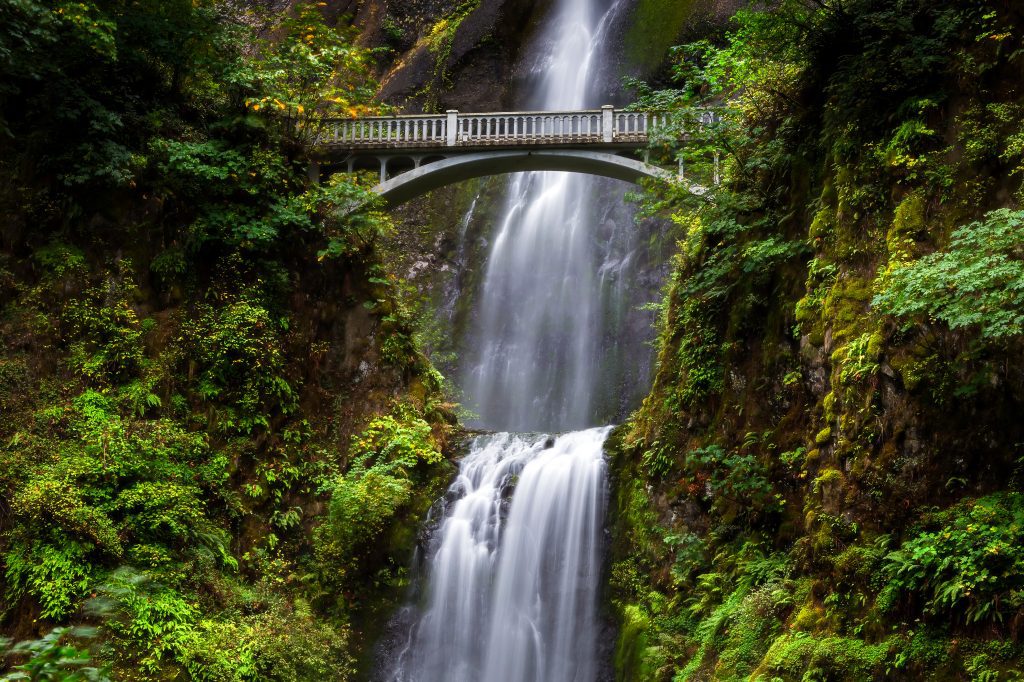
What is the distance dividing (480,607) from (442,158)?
9674mm

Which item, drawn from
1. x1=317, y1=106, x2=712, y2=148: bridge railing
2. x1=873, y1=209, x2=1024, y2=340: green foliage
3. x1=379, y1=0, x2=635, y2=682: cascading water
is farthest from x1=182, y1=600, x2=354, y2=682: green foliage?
x1=317, y1=106, x2=712, y2=148: bridge railing

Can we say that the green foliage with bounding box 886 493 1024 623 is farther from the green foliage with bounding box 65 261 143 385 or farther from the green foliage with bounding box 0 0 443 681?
the green foliage with bounding box 65 261 143 385

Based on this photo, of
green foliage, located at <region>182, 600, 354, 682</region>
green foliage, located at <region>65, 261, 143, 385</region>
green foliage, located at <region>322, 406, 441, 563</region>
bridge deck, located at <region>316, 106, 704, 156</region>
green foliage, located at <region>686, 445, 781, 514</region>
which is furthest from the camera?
bridge deck, located at <region>316, 106, 704, 156</region>

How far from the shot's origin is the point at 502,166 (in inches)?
708

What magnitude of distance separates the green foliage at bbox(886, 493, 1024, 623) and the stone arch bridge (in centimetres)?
1174

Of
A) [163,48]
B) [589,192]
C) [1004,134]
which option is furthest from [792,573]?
[589,192]

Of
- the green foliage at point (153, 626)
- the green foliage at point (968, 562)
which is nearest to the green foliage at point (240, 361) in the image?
the green foliage at point (153, 626)

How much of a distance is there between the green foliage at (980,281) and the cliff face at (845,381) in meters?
0.02

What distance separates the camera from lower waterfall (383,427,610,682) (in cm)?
1220

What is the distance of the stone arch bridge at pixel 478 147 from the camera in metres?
17.2

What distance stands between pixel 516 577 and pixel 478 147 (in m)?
9.19

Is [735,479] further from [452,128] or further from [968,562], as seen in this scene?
[452,128]

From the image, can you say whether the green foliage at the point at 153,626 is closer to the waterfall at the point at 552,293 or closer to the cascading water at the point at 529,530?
the cascading water at the point at 529,530

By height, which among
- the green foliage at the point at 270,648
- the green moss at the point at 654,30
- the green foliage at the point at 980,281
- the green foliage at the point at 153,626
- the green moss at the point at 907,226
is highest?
the green moss at the point at 654,30
